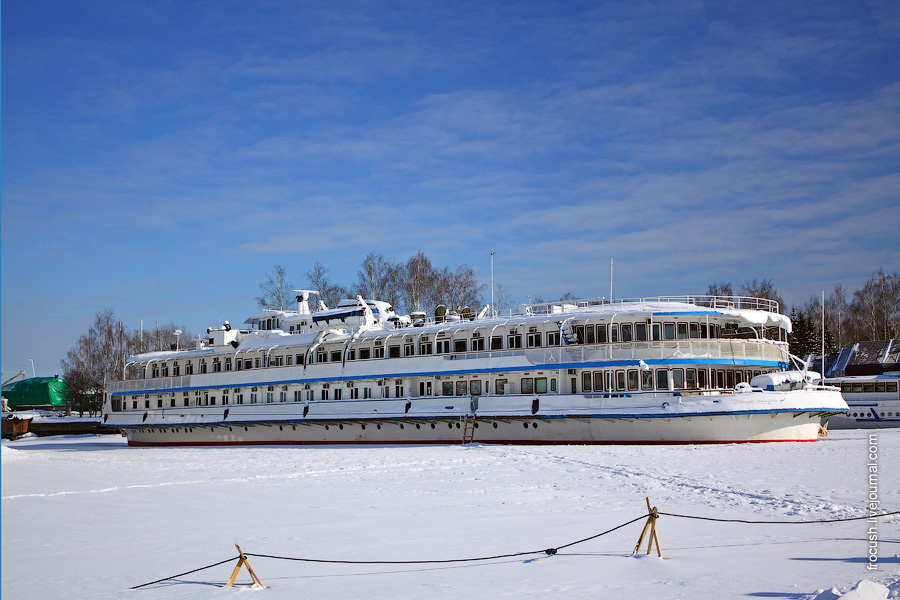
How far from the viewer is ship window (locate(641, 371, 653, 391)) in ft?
105

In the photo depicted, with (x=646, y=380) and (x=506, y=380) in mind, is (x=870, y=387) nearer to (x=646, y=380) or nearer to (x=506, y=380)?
(x=646, y=380)

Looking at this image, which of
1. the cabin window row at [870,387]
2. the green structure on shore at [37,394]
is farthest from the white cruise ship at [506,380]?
Result: the green structure on shore at [37,394]

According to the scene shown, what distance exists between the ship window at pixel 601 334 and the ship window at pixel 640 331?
4.99 feet

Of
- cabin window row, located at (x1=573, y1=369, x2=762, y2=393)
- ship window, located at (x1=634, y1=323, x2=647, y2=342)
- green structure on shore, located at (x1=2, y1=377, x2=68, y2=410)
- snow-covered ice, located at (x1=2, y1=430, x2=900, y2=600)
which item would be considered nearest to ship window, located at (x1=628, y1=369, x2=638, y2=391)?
cabin window row, located at (x1=573, y1=369, x2=762, y2=393)

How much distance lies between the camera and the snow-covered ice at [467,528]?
9383 mm

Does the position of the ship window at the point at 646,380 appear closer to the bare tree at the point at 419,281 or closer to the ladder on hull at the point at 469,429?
the ladder on hull at the point at 469,429

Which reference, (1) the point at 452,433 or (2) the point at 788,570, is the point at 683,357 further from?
(2) the point at 788,570

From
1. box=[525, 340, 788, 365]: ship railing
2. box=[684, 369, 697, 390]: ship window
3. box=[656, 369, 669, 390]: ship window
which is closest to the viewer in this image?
box=[525, 340, 788, 365]: ship railing

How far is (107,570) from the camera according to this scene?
434 inches

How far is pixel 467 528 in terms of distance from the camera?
13.2 m

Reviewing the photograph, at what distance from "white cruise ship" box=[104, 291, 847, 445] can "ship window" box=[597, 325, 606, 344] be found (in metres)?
0.07

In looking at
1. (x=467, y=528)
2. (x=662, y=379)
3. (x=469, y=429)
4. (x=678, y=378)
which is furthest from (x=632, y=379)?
(x=467, y=528)

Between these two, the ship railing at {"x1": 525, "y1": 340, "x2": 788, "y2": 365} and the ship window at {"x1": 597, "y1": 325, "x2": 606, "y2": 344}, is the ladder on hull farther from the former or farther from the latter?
the ship window at {"x1": 597, "y1": 325, "x2": 606, "y2": 344}

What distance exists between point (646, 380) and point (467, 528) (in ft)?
67.7
